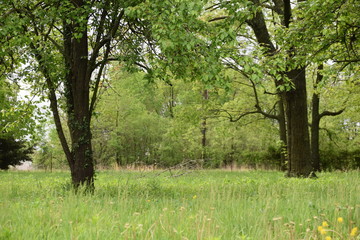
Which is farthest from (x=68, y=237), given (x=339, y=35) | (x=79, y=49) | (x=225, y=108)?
(x=225, y=108)

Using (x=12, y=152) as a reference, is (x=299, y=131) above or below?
above

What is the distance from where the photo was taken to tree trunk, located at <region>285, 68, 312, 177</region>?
13164 millimetres

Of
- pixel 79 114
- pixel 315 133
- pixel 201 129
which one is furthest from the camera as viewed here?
pixel 201 129

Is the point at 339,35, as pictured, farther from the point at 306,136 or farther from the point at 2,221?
the point at 2,221

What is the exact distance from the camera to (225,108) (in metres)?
21.8

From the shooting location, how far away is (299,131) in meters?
13.2

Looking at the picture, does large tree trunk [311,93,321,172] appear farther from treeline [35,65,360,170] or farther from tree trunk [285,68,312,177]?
tree trunk [285,68,312,177]

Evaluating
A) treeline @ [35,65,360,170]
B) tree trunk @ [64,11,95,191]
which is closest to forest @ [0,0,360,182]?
tree trunk @ [64,11,95,191]

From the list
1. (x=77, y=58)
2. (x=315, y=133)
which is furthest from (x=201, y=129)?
(x=77, y=58)

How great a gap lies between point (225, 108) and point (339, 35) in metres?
13.2

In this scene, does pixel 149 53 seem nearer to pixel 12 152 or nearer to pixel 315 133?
pixel 315 133

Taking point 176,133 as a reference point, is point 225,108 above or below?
above

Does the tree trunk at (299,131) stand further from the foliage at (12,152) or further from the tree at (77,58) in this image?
the foliage at (12,152)

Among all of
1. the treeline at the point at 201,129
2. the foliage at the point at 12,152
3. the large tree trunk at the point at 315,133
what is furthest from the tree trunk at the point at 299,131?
the foliage at the point at 12,152
